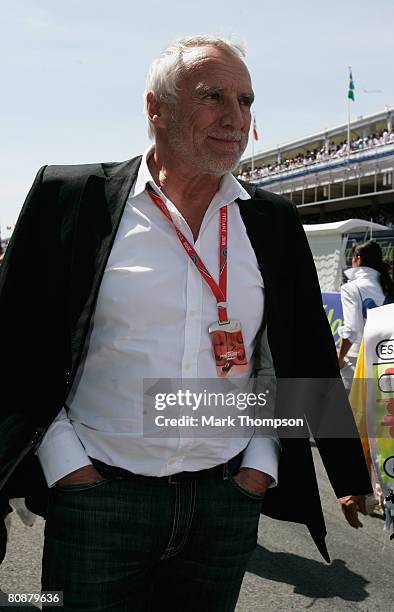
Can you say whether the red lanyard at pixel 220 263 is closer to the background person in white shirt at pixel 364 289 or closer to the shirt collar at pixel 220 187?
the shirt collar at pixel 220 187

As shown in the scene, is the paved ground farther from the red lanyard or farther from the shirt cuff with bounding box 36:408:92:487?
the red lanyard

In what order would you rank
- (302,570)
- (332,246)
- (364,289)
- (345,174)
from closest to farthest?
(302,570) → (364,289) → (332,246) → (345,174)

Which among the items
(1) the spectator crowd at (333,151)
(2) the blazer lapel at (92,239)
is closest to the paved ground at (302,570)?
(2) the blazer lapel at (92,239)

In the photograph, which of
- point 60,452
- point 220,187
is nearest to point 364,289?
point 220,187

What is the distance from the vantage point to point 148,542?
6.11ft

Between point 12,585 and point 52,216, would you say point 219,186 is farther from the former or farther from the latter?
point 12,585

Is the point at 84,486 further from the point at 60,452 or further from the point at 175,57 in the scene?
the point at 175,57

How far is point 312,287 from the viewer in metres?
2.17

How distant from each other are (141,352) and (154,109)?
2.46 feet

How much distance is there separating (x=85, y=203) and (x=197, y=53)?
20.6 inches

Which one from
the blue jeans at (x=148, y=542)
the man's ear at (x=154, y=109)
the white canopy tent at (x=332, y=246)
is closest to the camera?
the blue jeans at (x=148, y=542)

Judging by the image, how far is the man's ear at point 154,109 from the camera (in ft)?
6.98

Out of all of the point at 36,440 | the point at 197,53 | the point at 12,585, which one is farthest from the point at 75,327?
the point at 12,585

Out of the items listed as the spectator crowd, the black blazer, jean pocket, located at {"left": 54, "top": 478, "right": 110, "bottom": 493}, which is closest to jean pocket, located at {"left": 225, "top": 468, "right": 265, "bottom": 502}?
the black blazer
